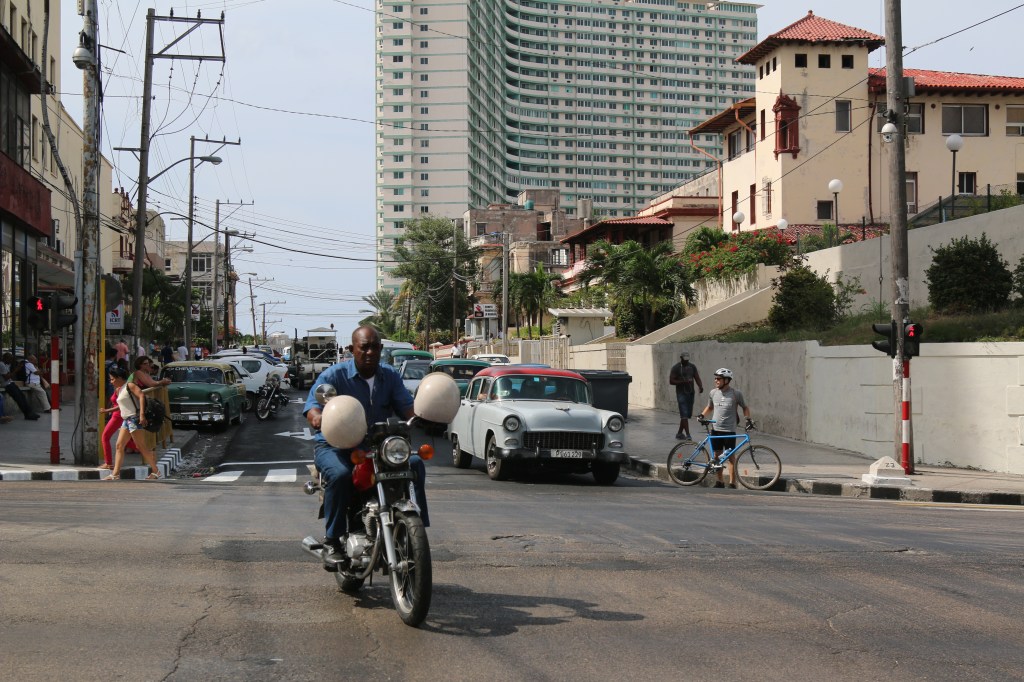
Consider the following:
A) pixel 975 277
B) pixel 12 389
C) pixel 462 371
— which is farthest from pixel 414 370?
pixel 975 277

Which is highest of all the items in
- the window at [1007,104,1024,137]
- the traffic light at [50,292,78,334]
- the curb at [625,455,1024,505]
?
the window at [1007,104,1024,137]

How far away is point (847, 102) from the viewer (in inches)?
2005

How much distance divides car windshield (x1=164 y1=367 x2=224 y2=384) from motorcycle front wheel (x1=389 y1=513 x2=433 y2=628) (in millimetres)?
22395

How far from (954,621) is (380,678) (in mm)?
3688

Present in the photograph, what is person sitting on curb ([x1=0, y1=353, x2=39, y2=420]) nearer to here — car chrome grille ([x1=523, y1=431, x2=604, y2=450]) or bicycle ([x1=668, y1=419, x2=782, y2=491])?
car chrome grille ([x1=523, y1=431, x2=604, y2=450])

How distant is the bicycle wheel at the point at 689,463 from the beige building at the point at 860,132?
3508 centimetres

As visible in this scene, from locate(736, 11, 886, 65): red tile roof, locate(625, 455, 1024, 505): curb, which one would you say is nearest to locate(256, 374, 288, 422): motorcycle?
locate(625, 455, 1024, 505): curb

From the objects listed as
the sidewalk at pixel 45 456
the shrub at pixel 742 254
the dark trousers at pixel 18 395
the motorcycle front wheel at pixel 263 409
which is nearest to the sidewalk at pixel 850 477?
the sidewalk at pixel 45 456

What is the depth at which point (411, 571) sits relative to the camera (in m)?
6.35

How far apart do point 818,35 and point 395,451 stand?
161ft

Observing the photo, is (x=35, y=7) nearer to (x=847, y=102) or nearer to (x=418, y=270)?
(x=847, y=102)

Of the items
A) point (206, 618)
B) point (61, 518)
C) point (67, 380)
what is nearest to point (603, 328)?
point (67, 380)

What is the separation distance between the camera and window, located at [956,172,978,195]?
50188 mm

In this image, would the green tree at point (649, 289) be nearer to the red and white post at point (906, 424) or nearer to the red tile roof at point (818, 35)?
the red tile roof at point (818, 35)
